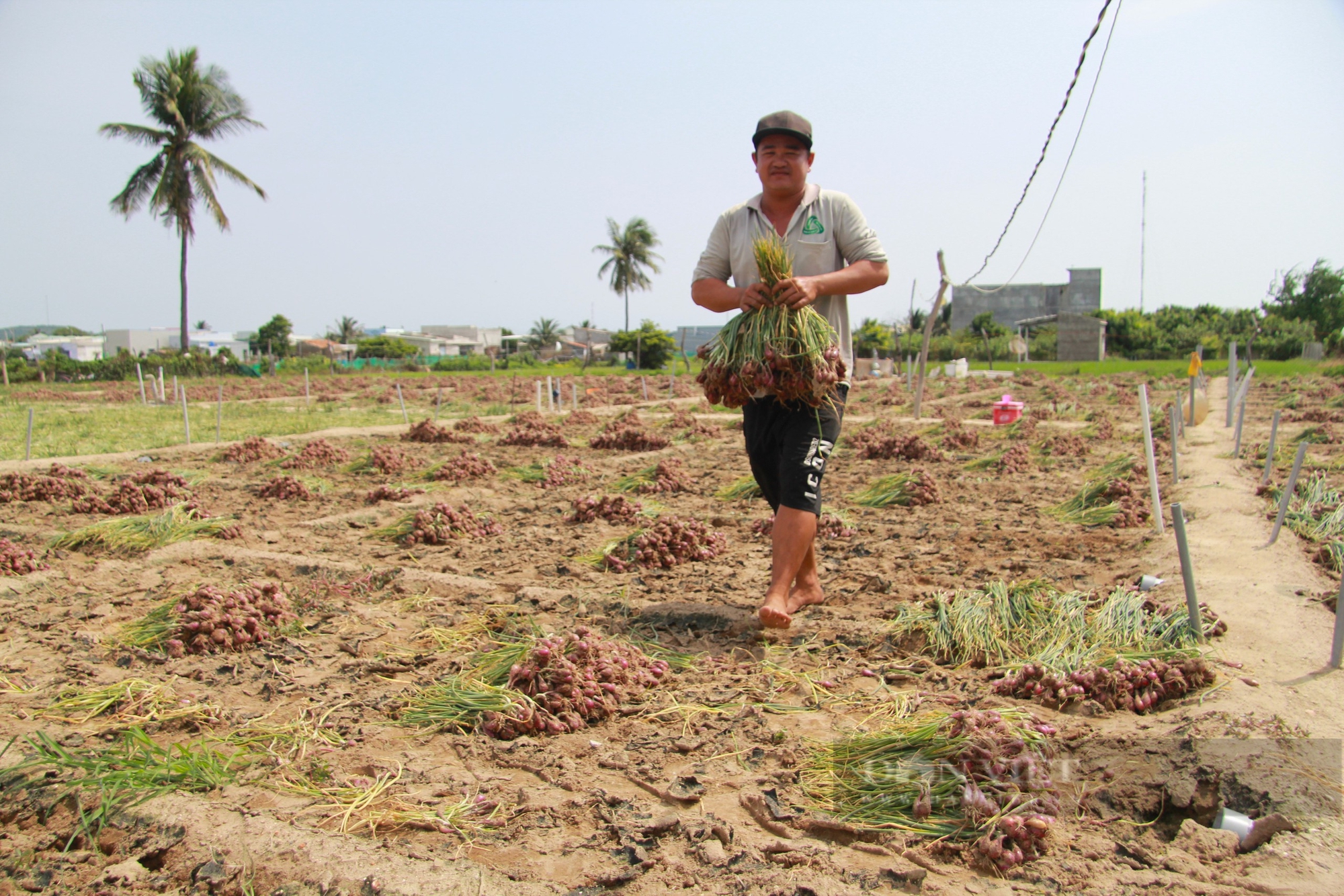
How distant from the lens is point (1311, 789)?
2062mm

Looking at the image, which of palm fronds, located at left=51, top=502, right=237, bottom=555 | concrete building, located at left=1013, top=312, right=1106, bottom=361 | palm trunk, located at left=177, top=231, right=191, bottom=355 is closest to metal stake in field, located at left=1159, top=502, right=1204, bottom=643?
palm fronds, located at left=51, top=502, right=237, bottom=555

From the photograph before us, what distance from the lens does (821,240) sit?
352 centimetres

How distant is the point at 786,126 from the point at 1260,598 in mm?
2918

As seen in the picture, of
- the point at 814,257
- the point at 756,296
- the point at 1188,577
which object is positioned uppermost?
the point at 814,257

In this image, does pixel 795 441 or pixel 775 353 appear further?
pixel 795 441

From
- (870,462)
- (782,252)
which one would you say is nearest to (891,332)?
(870,462)

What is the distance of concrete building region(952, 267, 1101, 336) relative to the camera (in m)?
59.7

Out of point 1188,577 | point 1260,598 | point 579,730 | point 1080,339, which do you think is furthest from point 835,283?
point 1080,339

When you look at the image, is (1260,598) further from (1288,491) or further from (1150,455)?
(1150,455)

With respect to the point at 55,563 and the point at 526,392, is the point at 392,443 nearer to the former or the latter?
the point at 55,563

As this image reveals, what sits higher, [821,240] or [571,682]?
[821,240]

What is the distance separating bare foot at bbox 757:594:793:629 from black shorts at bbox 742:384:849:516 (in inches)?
15.4

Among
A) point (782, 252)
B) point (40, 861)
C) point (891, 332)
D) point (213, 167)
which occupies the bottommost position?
point (40, 861)

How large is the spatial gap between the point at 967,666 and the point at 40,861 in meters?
2.81
